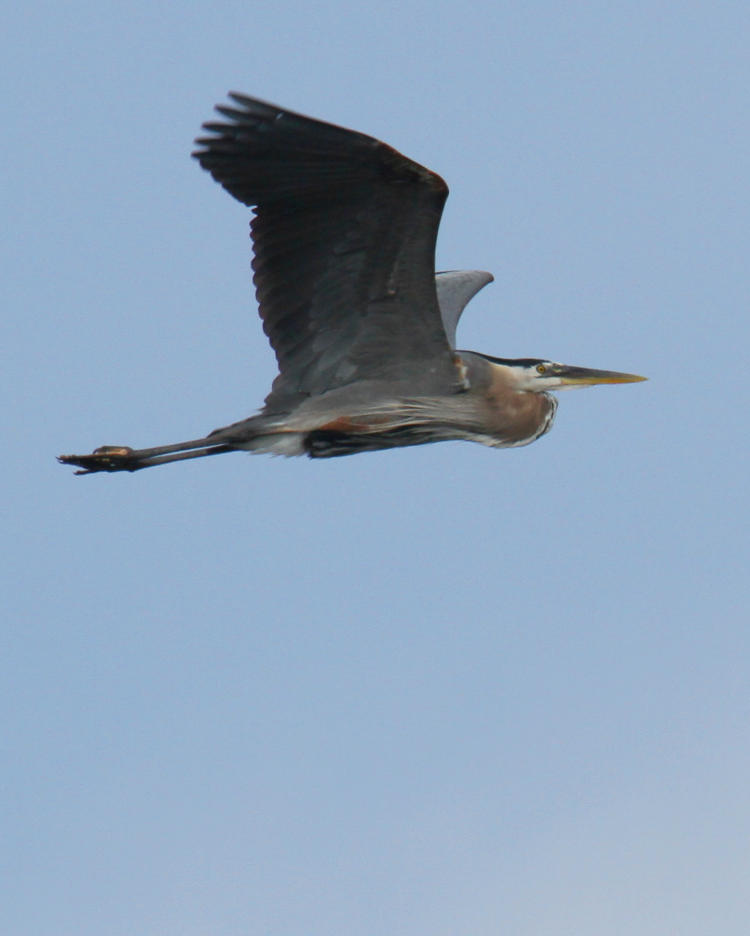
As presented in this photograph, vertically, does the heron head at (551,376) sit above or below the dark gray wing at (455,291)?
below

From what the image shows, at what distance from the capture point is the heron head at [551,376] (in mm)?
8930

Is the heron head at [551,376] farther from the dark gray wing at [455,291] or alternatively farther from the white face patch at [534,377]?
the dark gray wing at [455,291]

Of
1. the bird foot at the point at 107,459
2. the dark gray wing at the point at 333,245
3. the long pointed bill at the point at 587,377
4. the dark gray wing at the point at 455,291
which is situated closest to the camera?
the dark gray wing at the point at 333,245

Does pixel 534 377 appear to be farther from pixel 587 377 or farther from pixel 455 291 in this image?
pixel 455 291

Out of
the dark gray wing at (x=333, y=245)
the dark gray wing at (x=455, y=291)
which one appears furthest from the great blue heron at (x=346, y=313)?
the dark gray wing at (x=455, y=291)

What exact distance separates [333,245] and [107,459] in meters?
1.76

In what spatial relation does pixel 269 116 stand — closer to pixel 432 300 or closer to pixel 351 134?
pixel 351 134

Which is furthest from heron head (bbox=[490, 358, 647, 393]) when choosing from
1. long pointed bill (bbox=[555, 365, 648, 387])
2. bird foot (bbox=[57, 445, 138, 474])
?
bird foot (bbox=[57, 445, 138, 474])

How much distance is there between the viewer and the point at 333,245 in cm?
768

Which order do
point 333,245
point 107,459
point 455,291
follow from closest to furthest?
point 333,245 < point 107,459 < point 455,291

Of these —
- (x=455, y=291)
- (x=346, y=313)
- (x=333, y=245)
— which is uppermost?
(x=455, y=291)

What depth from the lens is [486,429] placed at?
8.75 m

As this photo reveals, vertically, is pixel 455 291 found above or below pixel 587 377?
above

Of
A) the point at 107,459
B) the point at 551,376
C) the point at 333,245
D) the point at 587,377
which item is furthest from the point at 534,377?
the point at 107,459
